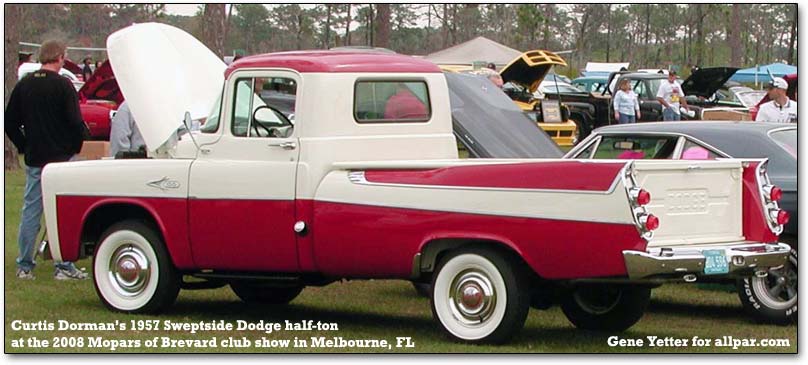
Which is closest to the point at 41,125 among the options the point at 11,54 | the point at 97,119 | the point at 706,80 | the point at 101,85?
the point at 11,54

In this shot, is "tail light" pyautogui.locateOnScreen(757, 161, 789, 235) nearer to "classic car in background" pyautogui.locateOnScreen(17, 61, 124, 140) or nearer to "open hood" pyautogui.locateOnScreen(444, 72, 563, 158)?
"open hood" pyautogui.locateOnScreen(444, 72, 563, 158)

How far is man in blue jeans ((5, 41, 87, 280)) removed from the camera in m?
11.0

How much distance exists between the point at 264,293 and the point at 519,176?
122 inches

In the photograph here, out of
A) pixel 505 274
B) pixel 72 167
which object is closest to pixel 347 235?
pixel 505 274

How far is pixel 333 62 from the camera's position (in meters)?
9.39

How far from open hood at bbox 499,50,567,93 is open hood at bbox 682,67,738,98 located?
8.51 metres

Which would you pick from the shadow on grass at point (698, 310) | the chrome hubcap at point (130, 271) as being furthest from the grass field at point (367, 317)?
the chrome hubcap at point (130, 271)

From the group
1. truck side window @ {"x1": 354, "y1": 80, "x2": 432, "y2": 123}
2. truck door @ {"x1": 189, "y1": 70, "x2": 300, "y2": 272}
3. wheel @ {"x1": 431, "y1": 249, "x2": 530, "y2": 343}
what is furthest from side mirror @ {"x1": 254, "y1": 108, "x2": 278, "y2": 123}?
wheel @ {"x1": 431, "y1": 249, "x2": 530, "y2": 343}

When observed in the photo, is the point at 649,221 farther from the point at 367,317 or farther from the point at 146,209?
the point at 146,209

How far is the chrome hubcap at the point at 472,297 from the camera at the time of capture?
27.4 ft

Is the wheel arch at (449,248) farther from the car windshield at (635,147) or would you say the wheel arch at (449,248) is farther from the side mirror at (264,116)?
the car windshield at (635,147)

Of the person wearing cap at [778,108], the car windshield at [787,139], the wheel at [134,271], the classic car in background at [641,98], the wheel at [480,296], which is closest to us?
the wheel at [480,296]

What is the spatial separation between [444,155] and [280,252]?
1532mm

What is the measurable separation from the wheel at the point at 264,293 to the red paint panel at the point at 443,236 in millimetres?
1577
